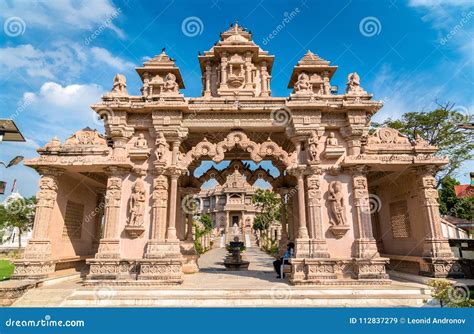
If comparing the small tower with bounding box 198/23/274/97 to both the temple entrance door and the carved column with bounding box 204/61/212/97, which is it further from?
the temple entrance door

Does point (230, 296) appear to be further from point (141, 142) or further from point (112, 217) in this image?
point (141, 142)

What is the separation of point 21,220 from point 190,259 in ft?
124

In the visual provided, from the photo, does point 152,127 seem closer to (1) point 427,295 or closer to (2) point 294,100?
(2) point 294,100

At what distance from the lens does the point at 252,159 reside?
413 inches

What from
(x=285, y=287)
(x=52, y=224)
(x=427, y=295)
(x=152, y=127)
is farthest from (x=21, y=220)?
(x=427, y=295)

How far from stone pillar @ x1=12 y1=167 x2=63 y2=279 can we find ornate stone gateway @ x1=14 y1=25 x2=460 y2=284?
0.03 meters

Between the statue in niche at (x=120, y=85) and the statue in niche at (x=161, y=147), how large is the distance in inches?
94.1

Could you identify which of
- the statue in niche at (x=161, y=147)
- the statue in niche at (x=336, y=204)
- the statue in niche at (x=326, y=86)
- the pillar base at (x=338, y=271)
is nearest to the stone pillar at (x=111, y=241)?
the statue in niche at (x=161, y=147)

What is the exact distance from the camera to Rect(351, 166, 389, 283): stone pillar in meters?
9.03

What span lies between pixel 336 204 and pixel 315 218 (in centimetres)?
90

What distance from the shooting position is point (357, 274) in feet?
29.8

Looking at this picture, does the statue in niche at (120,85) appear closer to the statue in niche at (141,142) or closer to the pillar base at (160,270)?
the statue in niche at (141,142)

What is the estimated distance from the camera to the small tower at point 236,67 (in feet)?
40.9

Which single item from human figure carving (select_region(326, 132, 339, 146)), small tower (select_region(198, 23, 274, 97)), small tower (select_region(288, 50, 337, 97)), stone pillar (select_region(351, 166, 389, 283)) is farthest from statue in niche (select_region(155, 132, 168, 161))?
small tower (select_region(288, 50, 337, 97))
